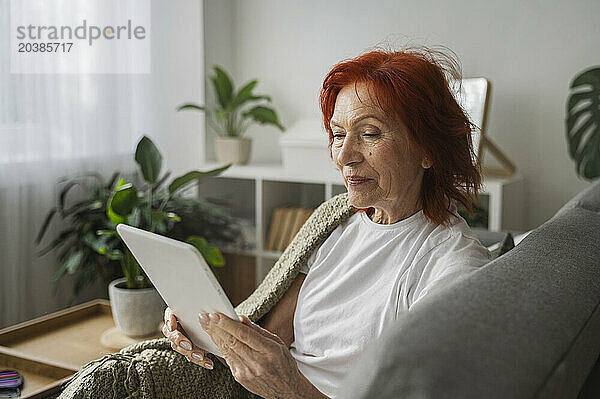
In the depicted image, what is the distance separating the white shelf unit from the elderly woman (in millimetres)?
1568

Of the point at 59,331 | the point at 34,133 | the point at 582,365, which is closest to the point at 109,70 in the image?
the point at 34,133

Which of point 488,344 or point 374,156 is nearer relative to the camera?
point 488,344

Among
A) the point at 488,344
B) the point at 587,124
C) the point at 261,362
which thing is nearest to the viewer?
the point at 488,344

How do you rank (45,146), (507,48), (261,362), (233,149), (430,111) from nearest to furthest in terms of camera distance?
1. (261,362)
2. (430,111)
3. (45,146)
4. (507,48)
5. (233,149)

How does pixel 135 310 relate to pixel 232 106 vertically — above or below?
below

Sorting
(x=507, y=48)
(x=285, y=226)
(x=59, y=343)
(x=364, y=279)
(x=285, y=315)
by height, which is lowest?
(x=59, y=343)

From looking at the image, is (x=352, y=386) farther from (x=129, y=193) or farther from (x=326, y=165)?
(x=326, y=165)

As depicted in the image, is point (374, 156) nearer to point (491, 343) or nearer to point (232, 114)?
point (491, 343)

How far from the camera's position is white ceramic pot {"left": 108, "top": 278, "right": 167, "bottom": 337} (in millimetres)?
2547

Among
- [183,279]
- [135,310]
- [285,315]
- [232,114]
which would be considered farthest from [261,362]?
[232,114]

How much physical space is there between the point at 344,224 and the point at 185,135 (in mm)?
2218

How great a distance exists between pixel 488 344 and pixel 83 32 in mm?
2817

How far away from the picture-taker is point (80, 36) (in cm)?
310

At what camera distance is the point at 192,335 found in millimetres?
1450
